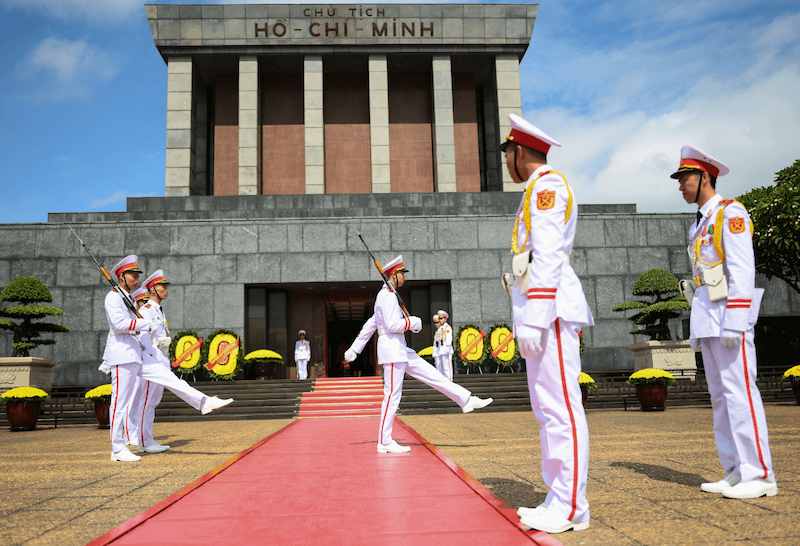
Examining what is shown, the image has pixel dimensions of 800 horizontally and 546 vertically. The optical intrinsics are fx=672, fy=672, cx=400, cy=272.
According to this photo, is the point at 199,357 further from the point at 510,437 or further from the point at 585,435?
the point at 585,435

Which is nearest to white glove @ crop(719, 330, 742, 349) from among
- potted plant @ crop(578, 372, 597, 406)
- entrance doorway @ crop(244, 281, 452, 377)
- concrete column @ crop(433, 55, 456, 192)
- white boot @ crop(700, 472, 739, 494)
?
white boot @ crop(700, 472, 739, 494)

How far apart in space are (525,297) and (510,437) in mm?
Result: 5776

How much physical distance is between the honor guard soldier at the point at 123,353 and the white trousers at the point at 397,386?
3.03m

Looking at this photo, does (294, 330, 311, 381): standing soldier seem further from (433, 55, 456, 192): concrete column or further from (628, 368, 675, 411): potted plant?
(628, 368, 675, 411): potted plant

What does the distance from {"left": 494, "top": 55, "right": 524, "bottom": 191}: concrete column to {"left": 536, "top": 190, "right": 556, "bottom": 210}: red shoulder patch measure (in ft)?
86.8

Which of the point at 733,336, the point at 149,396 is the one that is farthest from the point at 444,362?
the point at 733,336

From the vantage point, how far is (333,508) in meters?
4.73

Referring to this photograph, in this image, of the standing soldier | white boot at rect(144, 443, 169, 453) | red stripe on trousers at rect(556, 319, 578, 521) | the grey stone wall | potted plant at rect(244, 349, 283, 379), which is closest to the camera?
red stripe on trousers at rect(556, 319, 578, 521)

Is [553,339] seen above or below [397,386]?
above

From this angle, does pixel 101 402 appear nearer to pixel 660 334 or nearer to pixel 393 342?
pixel 393 342

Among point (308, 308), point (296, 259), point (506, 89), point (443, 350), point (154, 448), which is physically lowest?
point (154, 448)

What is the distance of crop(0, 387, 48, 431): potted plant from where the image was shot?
46.2 ft

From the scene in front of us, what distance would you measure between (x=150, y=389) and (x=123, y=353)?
1293mm

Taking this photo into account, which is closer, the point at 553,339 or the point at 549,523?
the point at 549,523
